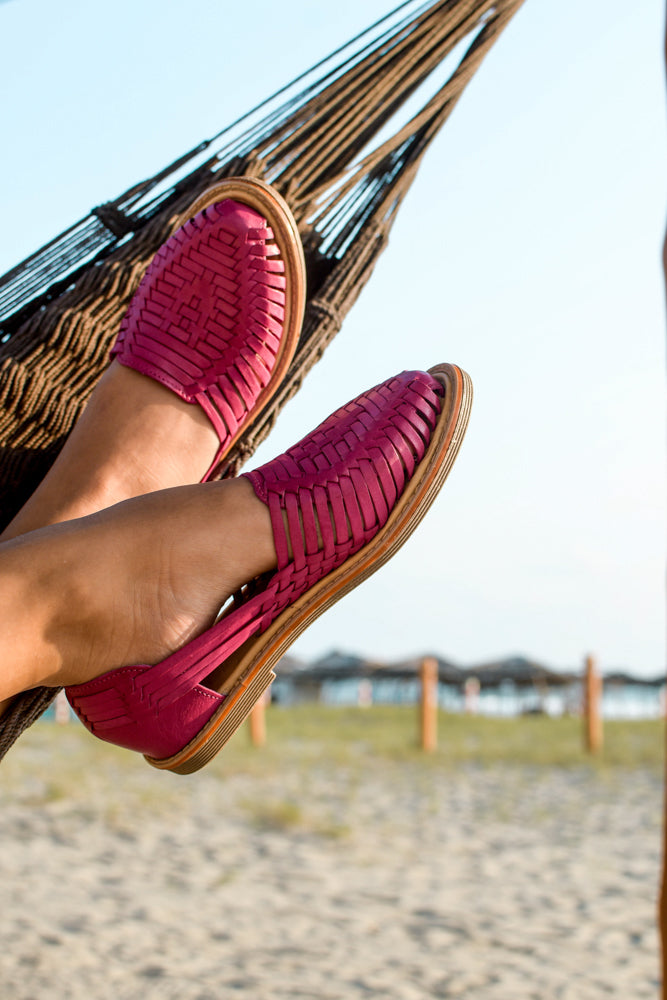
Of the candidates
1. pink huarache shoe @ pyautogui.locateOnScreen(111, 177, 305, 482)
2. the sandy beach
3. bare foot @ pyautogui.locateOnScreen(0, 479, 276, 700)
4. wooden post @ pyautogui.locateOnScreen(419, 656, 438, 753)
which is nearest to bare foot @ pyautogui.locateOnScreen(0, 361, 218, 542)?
pink huarache shoe @ pyautogui.locateOnScreen(111, 177, 305, 482)

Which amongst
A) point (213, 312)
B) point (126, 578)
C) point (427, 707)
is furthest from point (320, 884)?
point (126, 578)

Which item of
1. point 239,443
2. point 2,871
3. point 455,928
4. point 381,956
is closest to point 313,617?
point 239,443

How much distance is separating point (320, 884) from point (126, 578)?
390 cm

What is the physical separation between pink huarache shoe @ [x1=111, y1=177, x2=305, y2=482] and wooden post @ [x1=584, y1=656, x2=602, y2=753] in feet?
22.6

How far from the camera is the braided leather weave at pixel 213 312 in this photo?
1099 millimetres

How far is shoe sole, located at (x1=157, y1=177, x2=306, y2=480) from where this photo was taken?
43.5 inches

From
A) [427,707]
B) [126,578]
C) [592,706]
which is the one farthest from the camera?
[427,707]

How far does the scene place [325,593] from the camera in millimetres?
911

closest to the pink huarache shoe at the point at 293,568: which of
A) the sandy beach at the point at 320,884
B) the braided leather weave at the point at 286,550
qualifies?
the braided leather weave at the point at 286,550

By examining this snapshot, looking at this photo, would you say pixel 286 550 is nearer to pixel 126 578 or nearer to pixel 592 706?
pixel 126 578

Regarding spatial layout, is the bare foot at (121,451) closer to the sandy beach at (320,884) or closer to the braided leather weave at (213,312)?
the braided leather weave at (213,312)

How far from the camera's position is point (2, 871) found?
4.05 m

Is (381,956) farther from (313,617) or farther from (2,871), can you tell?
(313,617)

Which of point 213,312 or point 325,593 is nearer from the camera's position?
point 325,593
